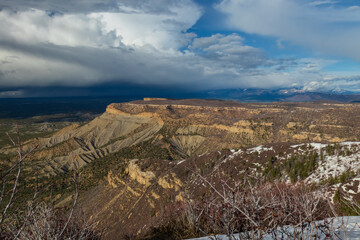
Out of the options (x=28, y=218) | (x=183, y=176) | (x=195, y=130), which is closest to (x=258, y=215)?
(x=28, y=218)

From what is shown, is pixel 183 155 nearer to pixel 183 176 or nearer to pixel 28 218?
pixel 183 176

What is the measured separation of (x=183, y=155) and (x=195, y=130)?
51.1 ft

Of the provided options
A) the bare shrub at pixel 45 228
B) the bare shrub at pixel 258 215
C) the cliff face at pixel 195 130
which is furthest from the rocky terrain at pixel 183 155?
the bare shrub at pixel 45 228

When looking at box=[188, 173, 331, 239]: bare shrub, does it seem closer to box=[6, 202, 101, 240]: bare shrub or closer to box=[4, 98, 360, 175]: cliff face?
box=[6, 202, 101, 240]: bare shrub

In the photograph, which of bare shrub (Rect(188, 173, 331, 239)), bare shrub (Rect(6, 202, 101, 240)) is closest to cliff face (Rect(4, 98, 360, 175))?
bare shrub (Rect(188, 173, 331, 239))

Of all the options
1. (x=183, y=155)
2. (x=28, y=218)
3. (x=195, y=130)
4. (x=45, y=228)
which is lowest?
(x=183, y=155)

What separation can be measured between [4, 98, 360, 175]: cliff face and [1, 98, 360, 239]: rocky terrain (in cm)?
32

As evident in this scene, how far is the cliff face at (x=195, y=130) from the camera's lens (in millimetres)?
66562

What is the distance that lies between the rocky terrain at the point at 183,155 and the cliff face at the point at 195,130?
32 centimetres

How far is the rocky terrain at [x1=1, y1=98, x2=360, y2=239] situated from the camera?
1088 inches

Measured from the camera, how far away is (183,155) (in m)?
73.7

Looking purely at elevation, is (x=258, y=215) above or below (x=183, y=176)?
above

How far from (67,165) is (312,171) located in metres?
77.6

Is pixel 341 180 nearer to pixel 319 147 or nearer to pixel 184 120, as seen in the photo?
pixel 319 147
